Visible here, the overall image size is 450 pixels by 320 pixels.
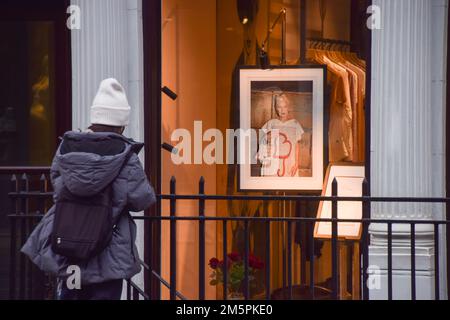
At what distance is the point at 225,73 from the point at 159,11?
90cm

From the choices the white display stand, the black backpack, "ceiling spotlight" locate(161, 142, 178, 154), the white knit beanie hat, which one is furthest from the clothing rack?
the black backpack

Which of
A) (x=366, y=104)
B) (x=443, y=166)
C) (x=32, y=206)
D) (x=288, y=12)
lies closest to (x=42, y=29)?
(x=32, y=206)

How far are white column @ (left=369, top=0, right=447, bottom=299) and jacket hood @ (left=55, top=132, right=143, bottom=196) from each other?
2651mm

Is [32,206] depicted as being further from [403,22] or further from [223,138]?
[403,22]

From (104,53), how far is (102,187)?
262 cm

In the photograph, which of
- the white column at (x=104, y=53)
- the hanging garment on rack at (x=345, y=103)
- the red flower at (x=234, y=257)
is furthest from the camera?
the red flower at (x=234, y=257)

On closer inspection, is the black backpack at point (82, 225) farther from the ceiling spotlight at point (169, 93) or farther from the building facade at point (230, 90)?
the ceiling spotlight at point (169, 93)

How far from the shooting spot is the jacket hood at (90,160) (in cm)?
605

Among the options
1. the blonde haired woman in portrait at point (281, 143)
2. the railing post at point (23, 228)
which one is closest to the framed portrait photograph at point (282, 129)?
the blonde haired woman in portrait at point (281, 143)

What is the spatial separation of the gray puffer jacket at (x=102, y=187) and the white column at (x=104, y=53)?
2.25 m

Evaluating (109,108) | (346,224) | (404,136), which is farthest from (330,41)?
(109,108)

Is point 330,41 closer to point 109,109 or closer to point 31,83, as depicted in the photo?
point 31,83

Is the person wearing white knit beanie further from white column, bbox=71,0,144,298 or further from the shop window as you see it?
the shop window
